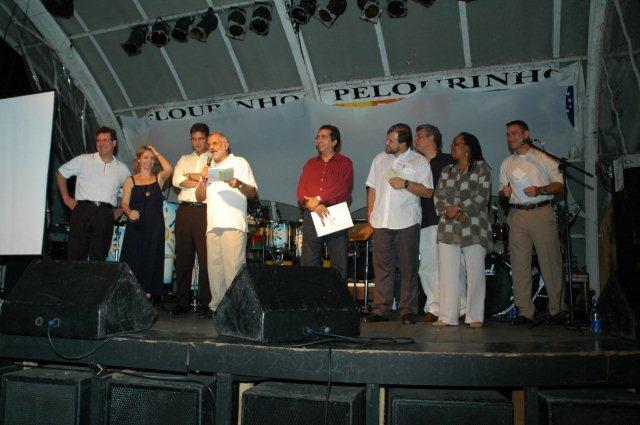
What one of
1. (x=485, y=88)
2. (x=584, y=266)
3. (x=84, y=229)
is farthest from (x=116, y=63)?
(x=584, y=266)

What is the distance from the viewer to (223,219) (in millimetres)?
4965

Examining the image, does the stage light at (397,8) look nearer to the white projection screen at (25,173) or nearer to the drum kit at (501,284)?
the drum kit at (501,284)

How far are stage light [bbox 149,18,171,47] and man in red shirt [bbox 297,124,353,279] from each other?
382cm

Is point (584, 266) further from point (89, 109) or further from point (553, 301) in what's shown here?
point (89, 109)

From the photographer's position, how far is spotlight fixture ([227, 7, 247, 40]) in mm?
7402

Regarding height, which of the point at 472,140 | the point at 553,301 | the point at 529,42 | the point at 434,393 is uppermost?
the point at 529,42

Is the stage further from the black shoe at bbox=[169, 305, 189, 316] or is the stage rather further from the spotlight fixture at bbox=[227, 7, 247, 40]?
the spotlight fixture at bbox=[227, 7, 247, 40]

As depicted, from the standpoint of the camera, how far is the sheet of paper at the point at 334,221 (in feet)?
15.7

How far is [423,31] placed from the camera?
7.23 metres

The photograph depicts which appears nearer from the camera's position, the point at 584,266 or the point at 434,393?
the point at 434,393

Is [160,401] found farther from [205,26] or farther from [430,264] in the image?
[205,26]

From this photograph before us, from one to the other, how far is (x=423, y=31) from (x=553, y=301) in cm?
407

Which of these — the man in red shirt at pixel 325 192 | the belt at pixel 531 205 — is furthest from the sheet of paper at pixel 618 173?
the man in red shirt at pixel 325 192

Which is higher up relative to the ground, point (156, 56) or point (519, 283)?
point (156, 56)
